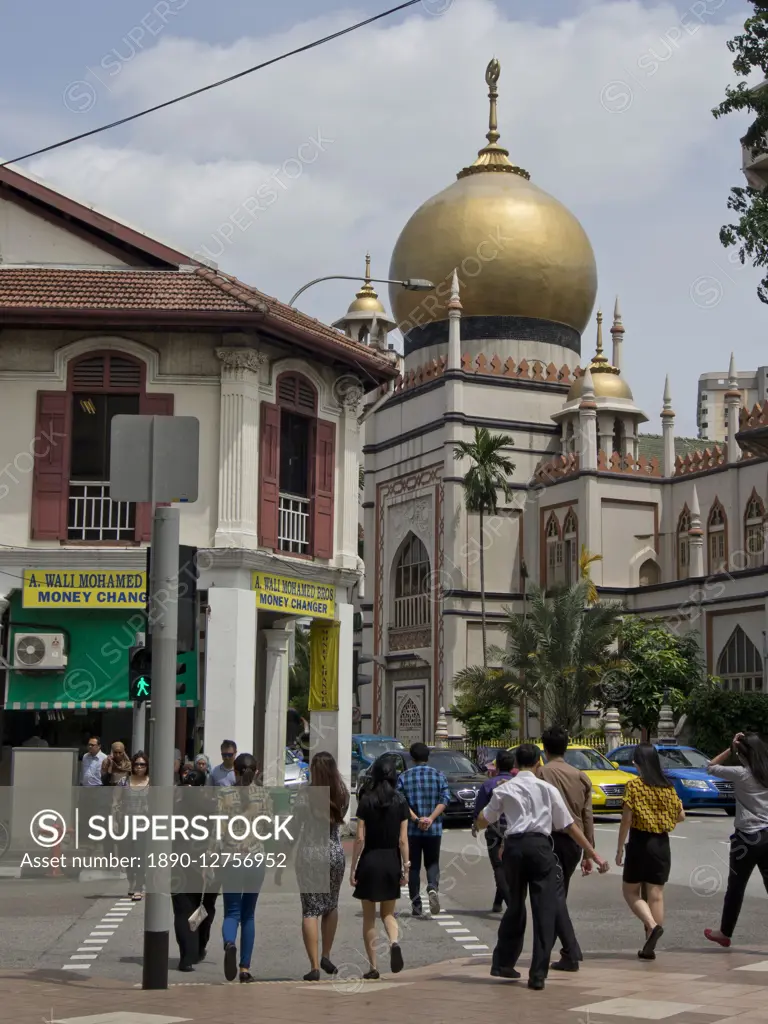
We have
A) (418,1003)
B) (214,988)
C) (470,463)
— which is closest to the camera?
(418,1003)

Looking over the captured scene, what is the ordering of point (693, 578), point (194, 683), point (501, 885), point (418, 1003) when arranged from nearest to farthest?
1. point (418, 1003)
2. point (501, 885)
3. point (194, 683)
4. point (693, 578)

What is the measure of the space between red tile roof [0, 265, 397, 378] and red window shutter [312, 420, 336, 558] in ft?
4.47

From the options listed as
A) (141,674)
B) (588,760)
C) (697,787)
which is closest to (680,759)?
(697,787)

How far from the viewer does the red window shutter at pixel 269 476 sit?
23703 mm

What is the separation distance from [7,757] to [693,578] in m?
30.8

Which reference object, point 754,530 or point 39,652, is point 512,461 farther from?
point 39,652

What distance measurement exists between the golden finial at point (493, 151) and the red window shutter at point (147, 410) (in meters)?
42.1

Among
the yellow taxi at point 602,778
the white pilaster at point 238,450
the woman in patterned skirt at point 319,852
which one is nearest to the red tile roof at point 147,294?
the white pilaster at point 238,450

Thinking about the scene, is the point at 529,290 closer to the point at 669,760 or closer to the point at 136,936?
the point at 669,760

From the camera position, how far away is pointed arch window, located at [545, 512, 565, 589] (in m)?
56.1

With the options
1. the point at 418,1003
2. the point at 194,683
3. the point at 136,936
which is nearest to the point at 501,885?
the point at 136,936

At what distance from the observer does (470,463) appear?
2249 inches

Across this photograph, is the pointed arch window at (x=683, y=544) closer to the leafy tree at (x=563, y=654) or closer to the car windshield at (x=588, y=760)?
the leafy tree at (x=563, y=654)

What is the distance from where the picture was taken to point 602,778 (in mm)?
29938
